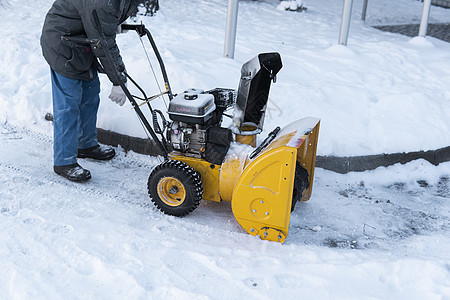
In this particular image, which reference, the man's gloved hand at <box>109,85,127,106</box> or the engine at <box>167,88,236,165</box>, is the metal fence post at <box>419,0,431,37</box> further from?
the man's gloved hand at <box>109,85,127,106</box>

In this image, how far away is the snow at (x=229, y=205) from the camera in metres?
2.59

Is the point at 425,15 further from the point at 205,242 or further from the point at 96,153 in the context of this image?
the point at 205,242

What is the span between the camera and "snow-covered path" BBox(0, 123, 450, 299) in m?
2.54

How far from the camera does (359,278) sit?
266cm

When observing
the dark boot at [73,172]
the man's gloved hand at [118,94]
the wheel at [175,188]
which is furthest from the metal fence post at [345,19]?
the dark boot at [73,172]

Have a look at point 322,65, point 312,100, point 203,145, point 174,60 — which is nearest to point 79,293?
point 203,145

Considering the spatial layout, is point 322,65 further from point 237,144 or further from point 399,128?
point 237,144

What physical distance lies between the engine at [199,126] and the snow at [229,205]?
0.49 meters

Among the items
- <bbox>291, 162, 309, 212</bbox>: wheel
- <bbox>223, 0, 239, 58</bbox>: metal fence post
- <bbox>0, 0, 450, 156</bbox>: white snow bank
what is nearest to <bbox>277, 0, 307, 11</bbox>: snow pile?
<bbox>0, 0, 450, 156</bbox>: white snow bank

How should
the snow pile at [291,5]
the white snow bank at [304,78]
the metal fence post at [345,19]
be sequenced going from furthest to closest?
the snow pile at [291,5], the metal fence post at [345,19], the white snow bank at [304,78]

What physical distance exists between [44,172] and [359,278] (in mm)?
2615

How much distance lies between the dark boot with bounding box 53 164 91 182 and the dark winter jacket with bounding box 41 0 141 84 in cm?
72

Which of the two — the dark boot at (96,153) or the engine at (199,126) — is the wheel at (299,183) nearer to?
the engine at (199,126)

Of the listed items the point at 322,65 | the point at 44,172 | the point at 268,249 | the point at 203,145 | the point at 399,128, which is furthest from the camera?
the point at 322,65
